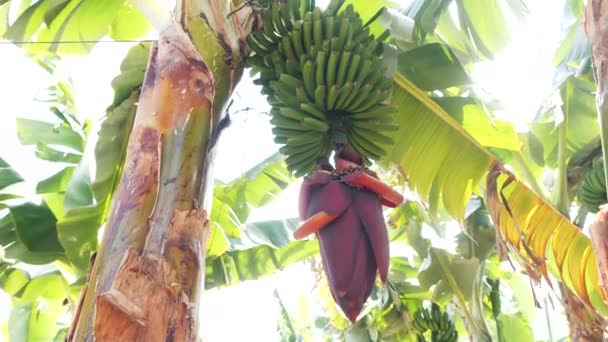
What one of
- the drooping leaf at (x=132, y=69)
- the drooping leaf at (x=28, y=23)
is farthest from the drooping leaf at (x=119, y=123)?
the drooping leaf at (x=28, y=23)

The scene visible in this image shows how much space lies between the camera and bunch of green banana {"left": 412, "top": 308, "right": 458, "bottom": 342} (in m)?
2.82

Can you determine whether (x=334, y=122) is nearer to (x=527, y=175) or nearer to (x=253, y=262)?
(x=527, y=175)

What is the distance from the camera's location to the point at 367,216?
0.93 metres

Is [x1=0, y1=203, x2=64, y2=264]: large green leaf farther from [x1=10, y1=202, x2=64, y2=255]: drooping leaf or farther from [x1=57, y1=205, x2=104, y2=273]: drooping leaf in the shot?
[x1=57, y1=205, x2=104, y2=273]: drooping leaf

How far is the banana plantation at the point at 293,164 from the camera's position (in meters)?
0.88

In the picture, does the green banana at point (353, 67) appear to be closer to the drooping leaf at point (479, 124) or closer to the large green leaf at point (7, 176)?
the drooping leaf at point (479, 124)

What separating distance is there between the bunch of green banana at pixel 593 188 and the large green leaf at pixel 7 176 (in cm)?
207

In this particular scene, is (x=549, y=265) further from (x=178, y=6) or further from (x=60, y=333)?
(x=60, y=333)

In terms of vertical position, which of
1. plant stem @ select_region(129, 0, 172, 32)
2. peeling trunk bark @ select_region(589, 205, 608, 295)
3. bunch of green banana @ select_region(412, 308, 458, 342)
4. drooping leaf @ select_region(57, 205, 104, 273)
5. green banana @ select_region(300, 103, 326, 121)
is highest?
plant stem @ select_region(129, 0, 172, 32)

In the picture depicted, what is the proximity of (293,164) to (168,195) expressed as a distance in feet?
1.17

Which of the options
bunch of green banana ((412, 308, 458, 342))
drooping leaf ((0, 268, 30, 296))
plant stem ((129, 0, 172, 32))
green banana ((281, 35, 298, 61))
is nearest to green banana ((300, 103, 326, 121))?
green banana ((281, 35, 298, 61))

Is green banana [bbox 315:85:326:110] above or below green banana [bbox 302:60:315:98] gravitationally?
below

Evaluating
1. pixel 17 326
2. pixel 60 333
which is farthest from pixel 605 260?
pixel 60 333

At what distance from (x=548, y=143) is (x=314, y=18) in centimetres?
158
